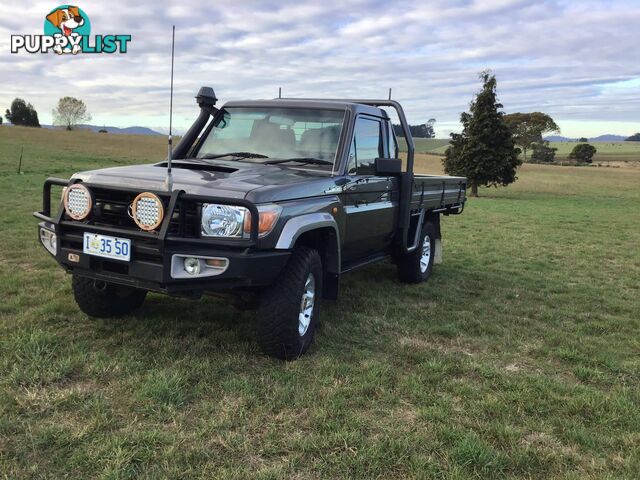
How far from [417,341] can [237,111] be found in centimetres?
274

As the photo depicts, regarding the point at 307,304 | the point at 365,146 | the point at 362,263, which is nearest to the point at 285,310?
the point at 307,304

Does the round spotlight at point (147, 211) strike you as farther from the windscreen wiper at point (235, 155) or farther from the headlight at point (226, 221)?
the windscreen wiper at point (235, 155)

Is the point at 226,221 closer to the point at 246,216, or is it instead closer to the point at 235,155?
the point at 246,216

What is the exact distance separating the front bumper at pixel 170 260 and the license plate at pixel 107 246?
0.03 metres

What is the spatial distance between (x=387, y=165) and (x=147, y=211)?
85.4 inches

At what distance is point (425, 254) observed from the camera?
722cm

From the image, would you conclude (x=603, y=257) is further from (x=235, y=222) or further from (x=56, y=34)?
(x=56, y=34)

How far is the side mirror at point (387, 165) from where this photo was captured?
4.77 m

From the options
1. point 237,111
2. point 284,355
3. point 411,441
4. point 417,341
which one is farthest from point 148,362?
point 237,111

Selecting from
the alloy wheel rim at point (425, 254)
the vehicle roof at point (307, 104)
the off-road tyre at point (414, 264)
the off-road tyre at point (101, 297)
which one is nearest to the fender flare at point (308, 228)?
the vehicle roof at point (307, 104)

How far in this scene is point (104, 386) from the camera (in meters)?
3.40

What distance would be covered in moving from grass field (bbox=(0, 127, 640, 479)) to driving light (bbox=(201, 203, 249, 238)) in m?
0.95

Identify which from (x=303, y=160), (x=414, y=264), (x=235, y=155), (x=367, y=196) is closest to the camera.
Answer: (x=303, y=160)

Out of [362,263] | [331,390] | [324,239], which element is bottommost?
[331,390]
